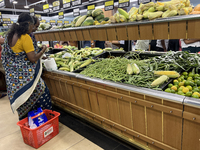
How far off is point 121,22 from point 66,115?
224 centimetres

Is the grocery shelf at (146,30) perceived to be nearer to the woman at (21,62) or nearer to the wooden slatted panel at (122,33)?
the wooden slatted panel at (122,33)

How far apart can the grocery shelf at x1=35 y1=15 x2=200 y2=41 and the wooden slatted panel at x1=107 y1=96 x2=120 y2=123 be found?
39.4 inches

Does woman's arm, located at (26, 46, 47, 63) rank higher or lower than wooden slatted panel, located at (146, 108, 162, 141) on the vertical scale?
higher

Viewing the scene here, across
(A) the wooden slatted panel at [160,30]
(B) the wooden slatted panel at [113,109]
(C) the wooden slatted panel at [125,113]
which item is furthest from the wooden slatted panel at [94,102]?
(A) the wooden slatted panel at [160,30]

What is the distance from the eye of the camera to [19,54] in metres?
2.43

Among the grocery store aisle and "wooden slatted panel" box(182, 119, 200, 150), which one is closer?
"wooden slatted panel" box(182, 119, 200, 150)

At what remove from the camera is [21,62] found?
2.49 meters

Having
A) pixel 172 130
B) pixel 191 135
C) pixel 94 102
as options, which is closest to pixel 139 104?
pixel 172 130

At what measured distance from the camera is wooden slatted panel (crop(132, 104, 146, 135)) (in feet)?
6.50

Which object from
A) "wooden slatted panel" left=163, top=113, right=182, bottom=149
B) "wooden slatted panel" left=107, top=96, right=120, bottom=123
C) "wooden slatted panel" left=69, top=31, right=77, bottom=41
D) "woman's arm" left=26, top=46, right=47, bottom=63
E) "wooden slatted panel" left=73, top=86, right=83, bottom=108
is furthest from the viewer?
"wooden slatted panel" left=69, top=31, right=77, bottom=41

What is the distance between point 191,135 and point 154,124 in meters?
0.41

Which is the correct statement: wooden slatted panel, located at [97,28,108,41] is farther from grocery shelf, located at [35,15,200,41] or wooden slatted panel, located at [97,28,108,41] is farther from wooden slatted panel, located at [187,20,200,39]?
wooden slatted panel, located at [187,20,200,39]

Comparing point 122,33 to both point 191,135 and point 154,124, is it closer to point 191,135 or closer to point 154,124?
point 154,124

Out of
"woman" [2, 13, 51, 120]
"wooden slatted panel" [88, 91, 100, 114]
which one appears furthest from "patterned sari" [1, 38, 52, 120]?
"wooden slatted panel" [88, 91, 100, 114]
